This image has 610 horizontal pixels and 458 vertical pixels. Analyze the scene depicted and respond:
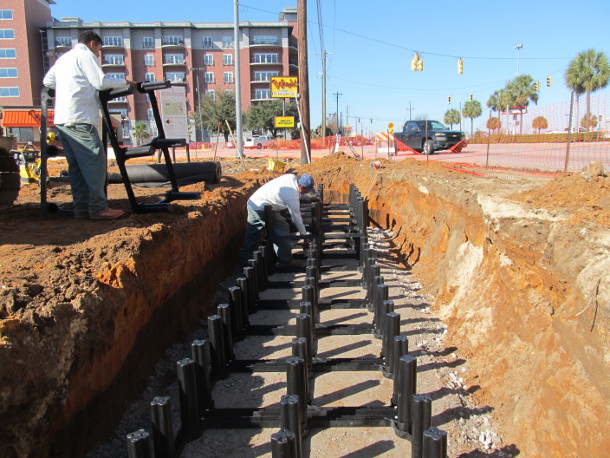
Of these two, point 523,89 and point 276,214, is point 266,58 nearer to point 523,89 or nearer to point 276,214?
point 523,89

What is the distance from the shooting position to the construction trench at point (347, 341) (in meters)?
2.45

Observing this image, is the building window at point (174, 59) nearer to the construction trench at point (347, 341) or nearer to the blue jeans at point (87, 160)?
the construction trench at point (347, 341)

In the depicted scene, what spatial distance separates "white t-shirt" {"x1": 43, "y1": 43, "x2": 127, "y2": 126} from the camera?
4.19 m

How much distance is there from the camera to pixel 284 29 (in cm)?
6888

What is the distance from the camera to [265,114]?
202ft

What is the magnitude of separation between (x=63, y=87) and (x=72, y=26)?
6978cm

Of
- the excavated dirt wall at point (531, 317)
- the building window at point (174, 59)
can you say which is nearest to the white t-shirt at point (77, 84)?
the excavated dirt wall at point (531, 317)

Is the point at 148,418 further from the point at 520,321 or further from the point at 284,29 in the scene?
the point at 284,29

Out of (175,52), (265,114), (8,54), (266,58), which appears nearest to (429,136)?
(265,114)

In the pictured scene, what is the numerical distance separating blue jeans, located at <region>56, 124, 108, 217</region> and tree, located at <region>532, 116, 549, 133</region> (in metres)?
23.0

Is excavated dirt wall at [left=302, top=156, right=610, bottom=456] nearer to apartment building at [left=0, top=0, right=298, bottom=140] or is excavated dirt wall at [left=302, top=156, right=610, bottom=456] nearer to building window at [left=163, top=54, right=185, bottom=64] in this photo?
apartment building at [left=0, top=0, right=298, bottom=140]

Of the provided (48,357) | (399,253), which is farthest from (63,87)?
(399,253)

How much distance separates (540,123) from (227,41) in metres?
55.1

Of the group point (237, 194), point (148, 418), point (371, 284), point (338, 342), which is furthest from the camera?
point (237, 194)
